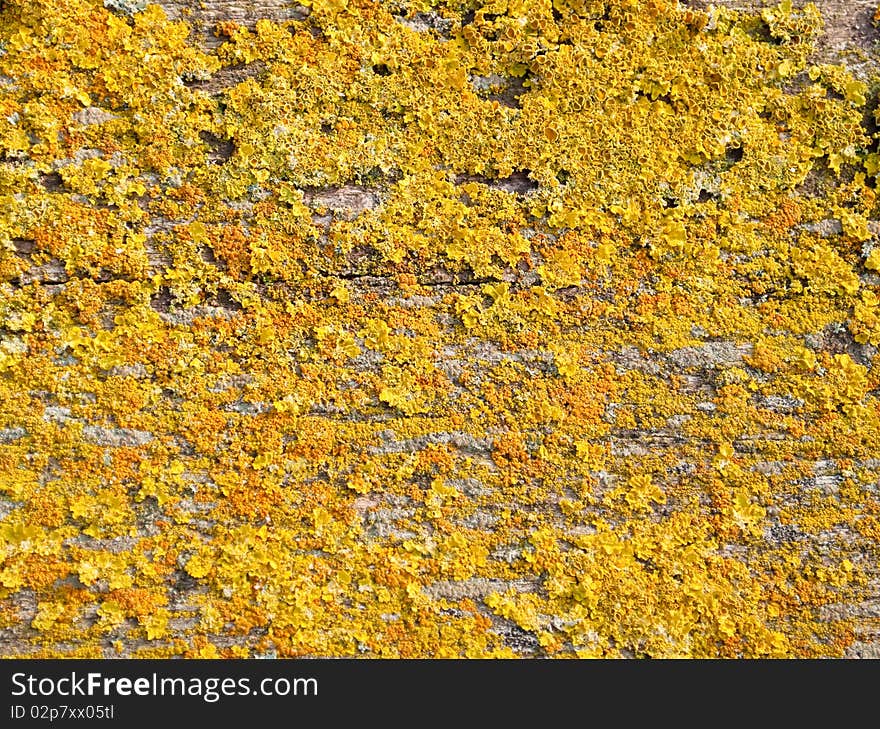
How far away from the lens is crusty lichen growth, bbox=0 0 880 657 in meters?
2.14

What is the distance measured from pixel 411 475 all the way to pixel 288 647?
63 cm

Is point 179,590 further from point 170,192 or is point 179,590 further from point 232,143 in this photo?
point 232,143

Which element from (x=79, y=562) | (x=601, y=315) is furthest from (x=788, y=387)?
(x=79, y=562)

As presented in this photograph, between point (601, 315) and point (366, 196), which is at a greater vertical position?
point (366, 196)

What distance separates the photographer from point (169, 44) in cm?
228

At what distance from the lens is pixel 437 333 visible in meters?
2.25

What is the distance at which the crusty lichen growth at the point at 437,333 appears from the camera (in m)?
2.14

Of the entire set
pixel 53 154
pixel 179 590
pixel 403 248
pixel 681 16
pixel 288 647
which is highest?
pixel 681 16

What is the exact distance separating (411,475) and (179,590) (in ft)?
2.57

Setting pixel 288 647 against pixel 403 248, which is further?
pixel 403 248

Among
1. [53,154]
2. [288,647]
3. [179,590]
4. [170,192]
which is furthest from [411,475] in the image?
[53,154]

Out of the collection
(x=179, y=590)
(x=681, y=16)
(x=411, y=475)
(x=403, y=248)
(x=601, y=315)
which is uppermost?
(x=681, y=16)

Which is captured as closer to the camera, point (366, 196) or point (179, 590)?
point (179, 590)

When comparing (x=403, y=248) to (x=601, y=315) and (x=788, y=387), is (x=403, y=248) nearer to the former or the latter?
(x=601, y=315)
